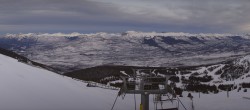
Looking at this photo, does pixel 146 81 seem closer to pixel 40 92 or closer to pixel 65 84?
pixel 40 92

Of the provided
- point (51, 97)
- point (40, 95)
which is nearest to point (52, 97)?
point (51, 97)

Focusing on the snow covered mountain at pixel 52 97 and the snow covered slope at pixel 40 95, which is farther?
the snow covered mountain at pixel 52 97

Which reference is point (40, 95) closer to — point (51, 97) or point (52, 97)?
point (51, 97)

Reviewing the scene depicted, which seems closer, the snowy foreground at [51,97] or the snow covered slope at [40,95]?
the snow covered slope at [40,95]

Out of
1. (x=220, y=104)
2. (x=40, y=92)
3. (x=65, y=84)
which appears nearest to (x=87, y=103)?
(x=40, y=92)

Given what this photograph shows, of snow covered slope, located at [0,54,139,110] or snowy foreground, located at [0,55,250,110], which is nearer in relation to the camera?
snow covered slope, located at [0,54,139,110]
